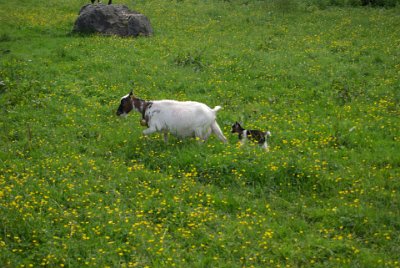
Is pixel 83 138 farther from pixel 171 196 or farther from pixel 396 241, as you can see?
pixel 396 241

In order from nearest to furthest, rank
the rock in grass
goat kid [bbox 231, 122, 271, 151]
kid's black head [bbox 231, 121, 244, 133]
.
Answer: goat kid [bbox 231, 122, 271, 151] → kid's black head [bbox 231, 121, 244, 133] → the rock in grass

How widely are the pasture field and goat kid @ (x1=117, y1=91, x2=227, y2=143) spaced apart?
1.19ft

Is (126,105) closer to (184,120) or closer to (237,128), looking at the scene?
(184,120)

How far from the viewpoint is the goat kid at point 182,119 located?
11523mm

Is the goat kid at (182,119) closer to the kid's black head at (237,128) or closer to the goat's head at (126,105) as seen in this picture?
the kid's black head at (237,128)

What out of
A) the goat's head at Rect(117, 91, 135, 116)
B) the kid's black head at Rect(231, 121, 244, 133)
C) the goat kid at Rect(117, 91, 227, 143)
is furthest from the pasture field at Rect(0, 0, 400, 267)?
the goat's head at Rect(117, 91, 135, 116)

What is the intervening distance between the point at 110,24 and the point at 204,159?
15.9 meters

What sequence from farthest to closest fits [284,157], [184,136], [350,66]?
[350,66] < [184,136] < [284,157]

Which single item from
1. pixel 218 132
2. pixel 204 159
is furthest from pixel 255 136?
pixel 204 159

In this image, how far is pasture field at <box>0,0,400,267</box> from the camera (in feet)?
26.4

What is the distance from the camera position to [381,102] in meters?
14.7

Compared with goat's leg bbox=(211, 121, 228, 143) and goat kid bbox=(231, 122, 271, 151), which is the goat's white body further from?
goat kid bbox=(231, 122, 271, 151)

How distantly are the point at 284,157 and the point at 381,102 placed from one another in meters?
5.49

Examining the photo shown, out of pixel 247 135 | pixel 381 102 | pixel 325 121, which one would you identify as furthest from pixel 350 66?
pixel 247 135
